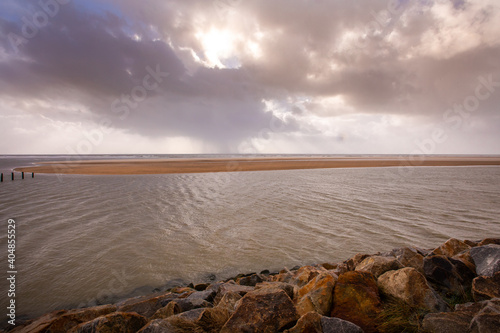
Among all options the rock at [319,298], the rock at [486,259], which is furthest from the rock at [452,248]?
the rock at [319,298]

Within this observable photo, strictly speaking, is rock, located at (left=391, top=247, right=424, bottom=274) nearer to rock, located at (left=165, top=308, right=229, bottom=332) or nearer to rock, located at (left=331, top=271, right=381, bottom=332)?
rock, located at (left=331, top=271, right=381, bottom=332)

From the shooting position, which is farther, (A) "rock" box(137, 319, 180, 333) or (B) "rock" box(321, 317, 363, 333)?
(A) "rock" box(137, 319, 180, 333)

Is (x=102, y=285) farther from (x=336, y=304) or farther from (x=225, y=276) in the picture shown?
(x=336, y=304)

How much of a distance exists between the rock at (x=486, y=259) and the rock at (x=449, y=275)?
221 millimetres

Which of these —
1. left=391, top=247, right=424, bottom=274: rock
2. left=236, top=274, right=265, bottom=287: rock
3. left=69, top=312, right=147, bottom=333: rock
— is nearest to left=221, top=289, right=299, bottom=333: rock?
left=69, top=312, right=147, bottom=333: rock

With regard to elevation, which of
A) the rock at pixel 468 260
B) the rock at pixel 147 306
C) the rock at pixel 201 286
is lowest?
the rock at pixel 201 286

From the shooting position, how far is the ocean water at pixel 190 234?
6.32m

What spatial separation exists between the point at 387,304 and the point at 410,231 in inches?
288

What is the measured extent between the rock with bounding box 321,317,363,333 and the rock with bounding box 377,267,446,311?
1.18 metres

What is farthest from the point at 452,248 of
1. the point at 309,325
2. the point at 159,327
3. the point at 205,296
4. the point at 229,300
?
the point at 159,327

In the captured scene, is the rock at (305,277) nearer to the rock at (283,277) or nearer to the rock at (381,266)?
the rock at (283,277)

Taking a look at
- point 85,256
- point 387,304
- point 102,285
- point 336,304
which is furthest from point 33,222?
point 387,304

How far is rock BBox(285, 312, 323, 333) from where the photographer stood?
323 cm

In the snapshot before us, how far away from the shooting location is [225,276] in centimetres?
654
